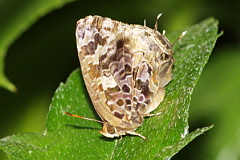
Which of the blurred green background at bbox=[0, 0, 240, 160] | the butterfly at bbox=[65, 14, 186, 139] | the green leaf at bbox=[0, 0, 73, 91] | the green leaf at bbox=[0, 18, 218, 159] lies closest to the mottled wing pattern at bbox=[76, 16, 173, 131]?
the butterfly at bbox=[65, 14, 186, 139]

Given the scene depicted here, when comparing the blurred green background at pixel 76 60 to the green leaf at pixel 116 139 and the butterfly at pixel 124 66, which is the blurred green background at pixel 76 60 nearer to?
the green leaf at pixel 116 139

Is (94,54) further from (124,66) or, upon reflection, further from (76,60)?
(76,60)

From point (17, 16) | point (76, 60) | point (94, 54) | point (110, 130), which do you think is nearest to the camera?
point (110, 130)

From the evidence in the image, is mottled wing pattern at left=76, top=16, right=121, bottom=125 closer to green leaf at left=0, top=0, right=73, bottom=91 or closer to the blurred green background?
green leaf at left=0, top=0, right=73, bottom=91

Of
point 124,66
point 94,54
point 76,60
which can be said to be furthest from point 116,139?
point 76,60

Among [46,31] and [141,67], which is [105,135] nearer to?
[141,67]

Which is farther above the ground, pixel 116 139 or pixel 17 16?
pixel 17 16
